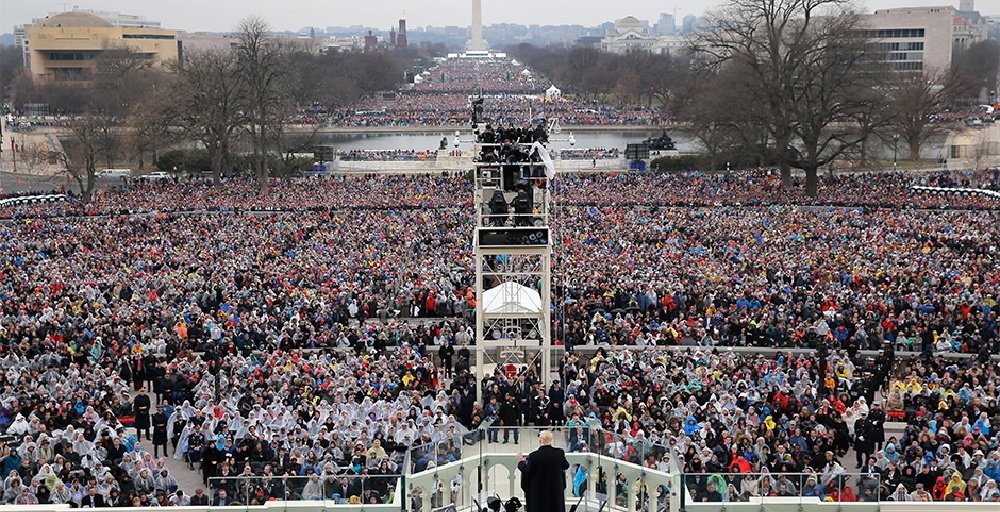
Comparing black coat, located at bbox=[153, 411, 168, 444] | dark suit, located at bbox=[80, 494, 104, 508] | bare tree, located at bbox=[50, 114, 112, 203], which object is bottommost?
black coat, located at bbox=[153, 411, 168, 444]

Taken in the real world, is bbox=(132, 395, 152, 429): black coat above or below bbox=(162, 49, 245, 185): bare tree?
below

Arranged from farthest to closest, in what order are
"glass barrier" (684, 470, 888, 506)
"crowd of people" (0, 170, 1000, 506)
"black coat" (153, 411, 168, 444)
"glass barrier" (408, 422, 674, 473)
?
"black coat" (153, 411, 168, 444) < "crowd of people" (0, 170, 1000, 506) < "glass barrier" (408, 422, 674, 473) < "glass barrier" (684, 470, 888, 506)

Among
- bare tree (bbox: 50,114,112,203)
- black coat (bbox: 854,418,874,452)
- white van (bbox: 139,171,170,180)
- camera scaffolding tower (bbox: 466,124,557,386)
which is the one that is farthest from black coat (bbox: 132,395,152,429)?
white van (bbox: 139,171,170,180)

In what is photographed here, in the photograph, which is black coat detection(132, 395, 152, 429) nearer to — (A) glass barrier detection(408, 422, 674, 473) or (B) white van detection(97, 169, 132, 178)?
(A) glass barrier detection(408, 422, 674, 473)

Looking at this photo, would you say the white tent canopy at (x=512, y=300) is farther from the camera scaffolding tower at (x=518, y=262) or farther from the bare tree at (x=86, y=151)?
the bare tree at (x=86, y=151)

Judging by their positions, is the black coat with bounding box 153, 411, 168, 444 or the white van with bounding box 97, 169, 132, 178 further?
the white van with bounding box 97, 169, 132, 178

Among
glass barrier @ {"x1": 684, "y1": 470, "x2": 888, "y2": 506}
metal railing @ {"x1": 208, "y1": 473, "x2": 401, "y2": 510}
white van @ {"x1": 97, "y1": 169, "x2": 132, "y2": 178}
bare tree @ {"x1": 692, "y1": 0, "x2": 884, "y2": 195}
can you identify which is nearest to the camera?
glass barrier @ {"x1": 684, "y1": 470, "x2": 888, "y2": 506}

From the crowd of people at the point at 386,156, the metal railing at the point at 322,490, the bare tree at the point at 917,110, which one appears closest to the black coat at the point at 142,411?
the metal railing at the point at 322,490

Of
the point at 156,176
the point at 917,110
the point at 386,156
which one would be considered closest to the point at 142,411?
the point at 156,176

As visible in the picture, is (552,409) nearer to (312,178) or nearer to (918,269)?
(918,269)
